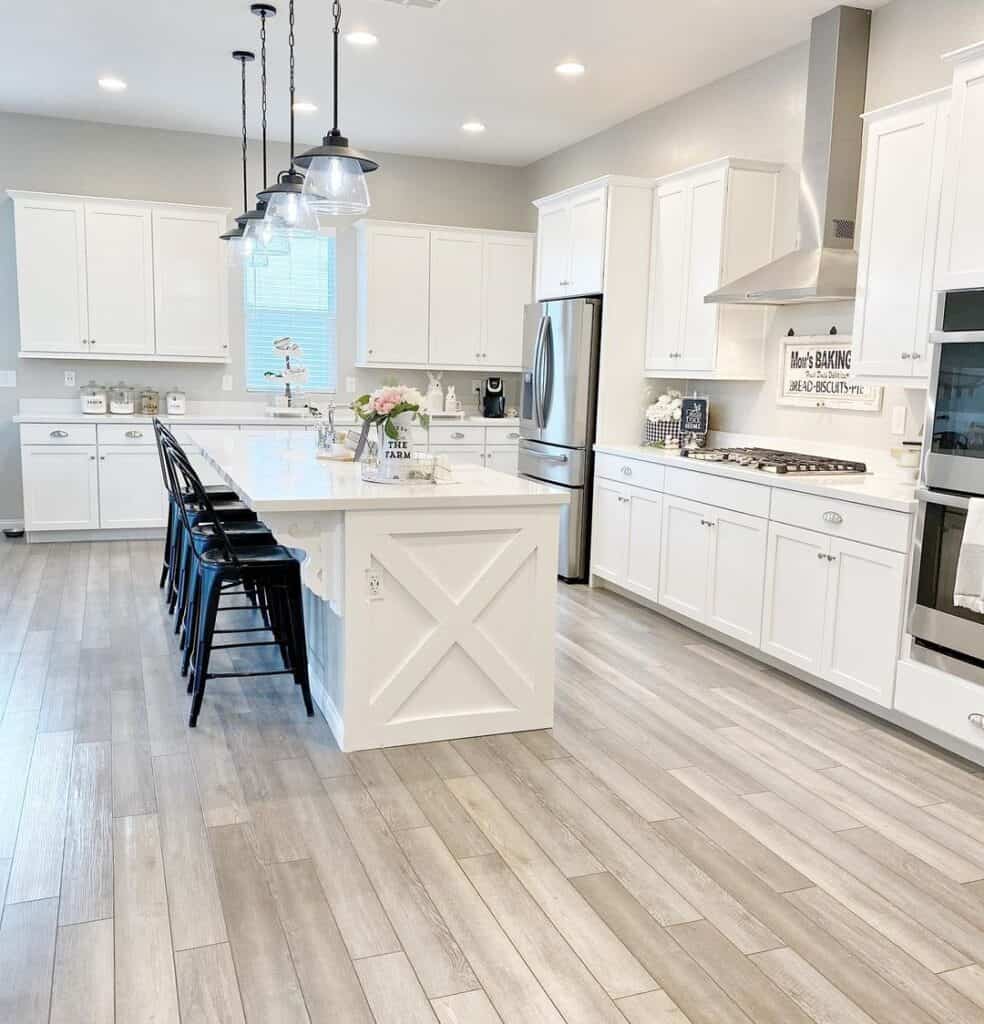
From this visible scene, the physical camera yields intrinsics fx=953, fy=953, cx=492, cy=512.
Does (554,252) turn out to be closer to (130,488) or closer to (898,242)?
(898,242)

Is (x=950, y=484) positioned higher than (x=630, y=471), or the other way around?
(x=950, y=484)

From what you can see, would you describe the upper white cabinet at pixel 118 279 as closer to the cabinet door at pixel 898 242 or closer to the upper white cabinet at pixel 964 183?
the cabinet door at pixel 898 242

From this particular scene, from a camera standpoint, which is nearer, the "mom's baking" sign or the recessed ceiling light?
the "mom's baking" sign

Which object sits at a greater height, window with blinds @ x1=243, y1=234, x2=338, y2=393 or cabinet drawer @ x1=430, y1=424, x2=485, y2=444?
window with blinds @ x1=243, y1=234, x2=338, y2=393

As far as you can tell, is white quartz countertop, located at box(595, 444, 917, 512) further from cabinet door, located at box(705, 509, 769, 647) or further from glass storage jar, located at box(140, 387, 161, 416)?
glass storage jar, located at box(140, 387, 161, 416)

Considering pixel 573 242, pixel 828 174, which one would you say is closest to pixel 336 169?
pixel 828 174

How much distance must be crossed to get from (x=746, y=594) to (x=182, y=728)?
8.10 feet

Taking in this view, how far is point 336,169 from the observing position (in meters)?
3.32

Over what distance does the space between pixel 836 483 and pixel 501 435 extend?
12.6ft

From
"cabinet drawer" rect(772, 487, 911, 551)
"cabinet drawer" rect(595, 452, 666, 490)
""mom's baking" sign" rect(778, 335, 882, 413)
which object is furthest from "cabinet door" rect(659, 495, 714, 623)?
""mom's baking" sign" rect(778, 335, 882, 413)

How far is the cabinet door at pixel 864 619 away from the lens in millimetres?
3494

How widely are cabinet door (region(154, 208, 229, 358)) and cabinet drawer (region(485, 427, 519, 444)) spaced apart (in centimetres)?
209

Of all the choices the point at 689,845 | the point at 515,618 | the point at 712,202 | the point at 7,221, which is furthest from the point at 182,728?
the point at 7,221

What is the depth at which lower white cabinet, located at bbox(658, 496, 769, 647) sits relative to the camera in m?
4.27
